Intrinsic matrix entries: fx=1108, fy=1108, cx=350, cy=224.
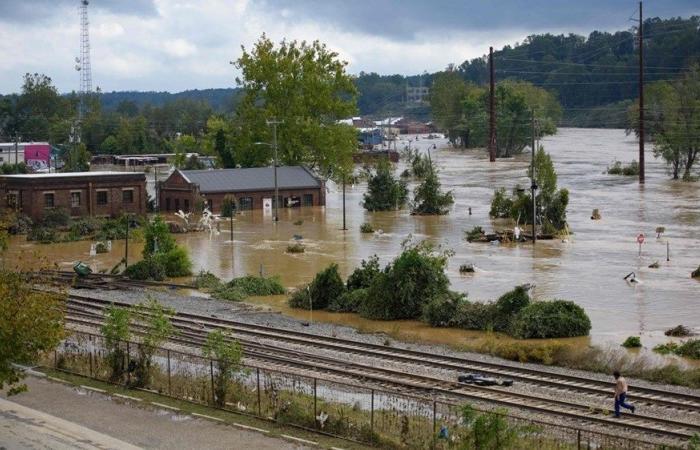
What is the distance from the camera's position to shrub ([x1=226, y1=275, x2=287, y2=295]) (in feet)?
139

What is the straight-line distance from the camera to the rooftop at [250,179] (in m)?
78.9

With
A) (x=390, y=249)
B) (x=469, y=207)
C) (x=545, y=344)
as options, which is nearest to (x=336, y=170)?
(x=469, y=207)

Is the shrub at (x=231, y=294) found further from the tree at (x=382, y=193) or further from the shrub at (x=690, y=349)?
the tree at (x=382, y=193)

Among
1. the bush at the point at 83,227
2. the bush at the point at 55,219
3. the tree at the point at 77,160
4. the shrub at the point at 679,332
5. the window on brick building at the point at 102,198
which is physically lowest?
the shrub at the point at 679,332

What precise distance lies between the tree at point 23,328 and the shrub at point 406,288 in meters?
15.8

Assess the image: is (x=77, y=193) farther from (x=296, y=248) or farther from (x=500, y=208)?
(x=500, y=208)

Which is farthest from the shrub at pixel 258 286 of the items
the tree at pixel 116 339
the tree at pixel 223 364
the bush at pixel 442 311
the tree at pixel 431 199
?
the tree at pixel 431 199

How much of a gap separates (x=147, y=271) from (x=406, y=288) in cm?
1408

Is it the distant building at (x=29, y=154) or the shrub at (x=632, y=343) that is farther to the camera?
the distant building at (x=29, y=154)

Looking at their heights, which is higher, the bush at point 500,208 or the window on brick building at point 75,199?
the window on brick building at point 75,199

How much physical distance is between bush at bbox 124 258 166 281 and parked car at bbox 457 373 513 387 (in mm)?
22336

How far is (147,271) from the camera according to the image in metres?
46.2

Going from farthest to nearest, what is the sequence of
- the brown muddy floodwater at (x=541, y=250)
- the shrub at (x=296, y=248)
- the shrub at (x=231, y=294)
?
the shrub at (x=296, y=248)
the shrub at (x=231, y=294)
the brown muddy floodwater at (x=541, y=250)

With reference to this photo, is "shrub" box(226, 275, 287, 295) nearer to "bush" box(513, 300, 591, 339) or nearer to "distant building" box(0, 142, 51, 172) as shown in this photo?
"bush" box(513, 300, 591, 339)
